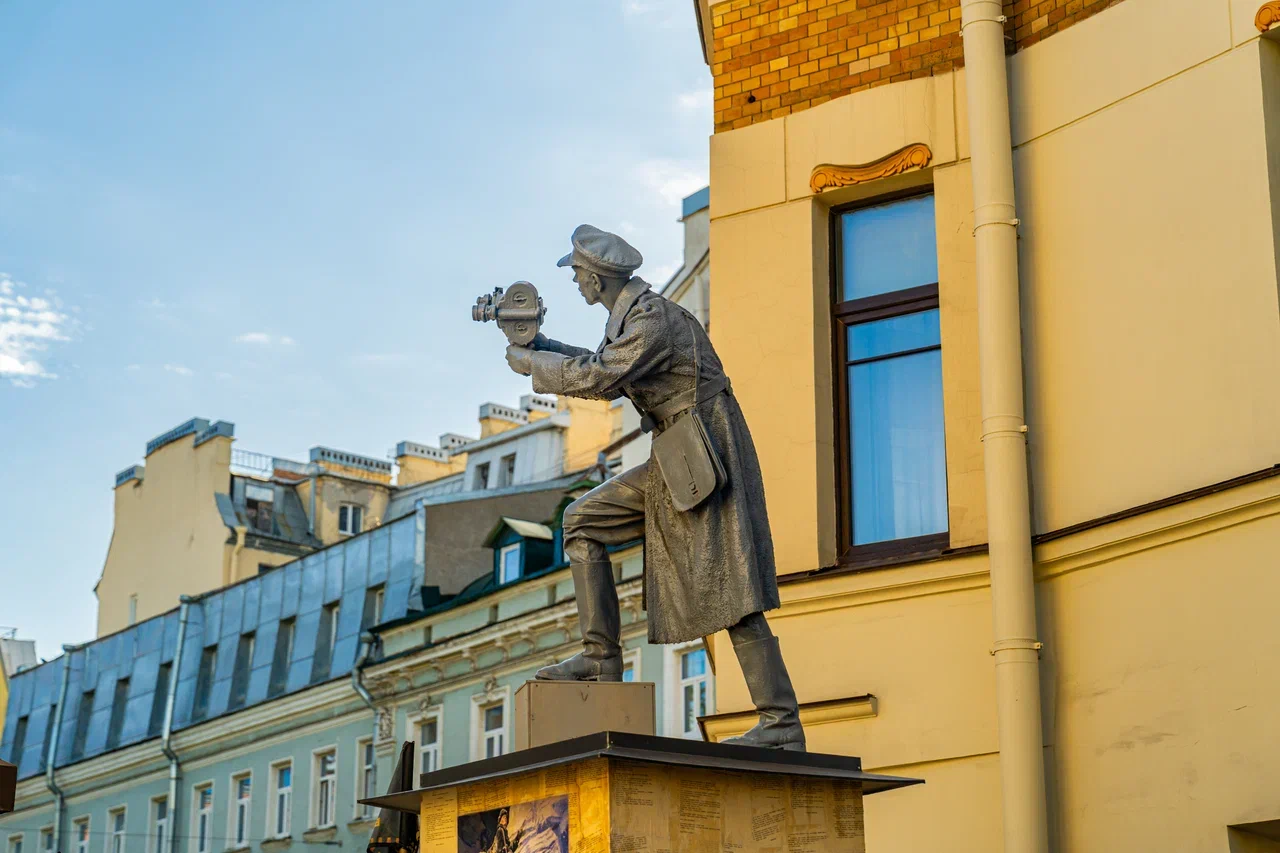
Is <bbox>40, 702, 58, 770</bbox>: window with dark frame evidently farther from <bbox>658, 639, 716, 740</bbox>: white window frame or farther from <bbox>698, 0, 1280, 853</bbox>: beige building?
<bbox>698, 0, 1280, 853</bbox>: beige building

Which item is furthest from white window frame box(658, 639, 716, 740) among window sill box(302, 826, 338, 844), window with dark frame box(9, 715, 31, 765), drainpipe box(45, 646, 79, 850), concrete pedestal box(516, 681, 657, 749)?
window with dark frame box(9, 715, 31, 765)

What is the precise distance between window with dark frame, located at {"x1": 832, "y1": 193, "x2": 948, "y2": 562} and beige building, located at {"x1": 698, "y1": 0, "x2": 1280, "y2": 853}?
2 centimetres

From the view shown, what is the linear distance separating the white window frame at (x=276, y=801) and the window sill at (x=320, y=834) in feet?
2.48

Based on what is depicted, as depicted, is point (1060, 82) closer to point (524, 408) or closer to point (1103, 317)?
point (1103, 317)

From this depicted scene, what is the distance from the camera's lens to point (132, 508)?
56062mm

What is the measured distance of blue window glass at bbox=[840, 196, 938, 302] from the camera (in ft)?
44.5

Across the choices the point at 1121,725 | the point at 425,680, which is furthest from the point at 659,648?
the point at 1121,725

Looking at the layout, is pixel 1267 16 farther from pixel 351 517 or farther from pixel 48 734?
pixel 351 517

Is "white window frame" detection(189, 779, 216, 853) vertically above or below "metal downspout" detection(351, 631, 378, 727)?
below

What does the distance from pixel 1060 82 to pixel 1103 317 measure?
1.58 m

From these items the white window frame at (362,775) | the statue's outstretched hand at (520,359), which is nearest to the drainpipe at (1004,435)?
the statue's outstretched hand at (520,359)

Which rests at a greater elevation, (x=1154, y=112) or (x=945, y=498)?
(x=1154, y=112)

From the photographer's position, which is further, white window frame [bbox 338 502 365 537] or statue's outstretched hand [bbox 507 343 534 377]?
white window frame [bbox 338 502 365 537]

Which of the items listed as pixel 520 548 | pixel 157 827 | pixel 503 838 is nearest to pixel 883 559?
pixel 503 838
